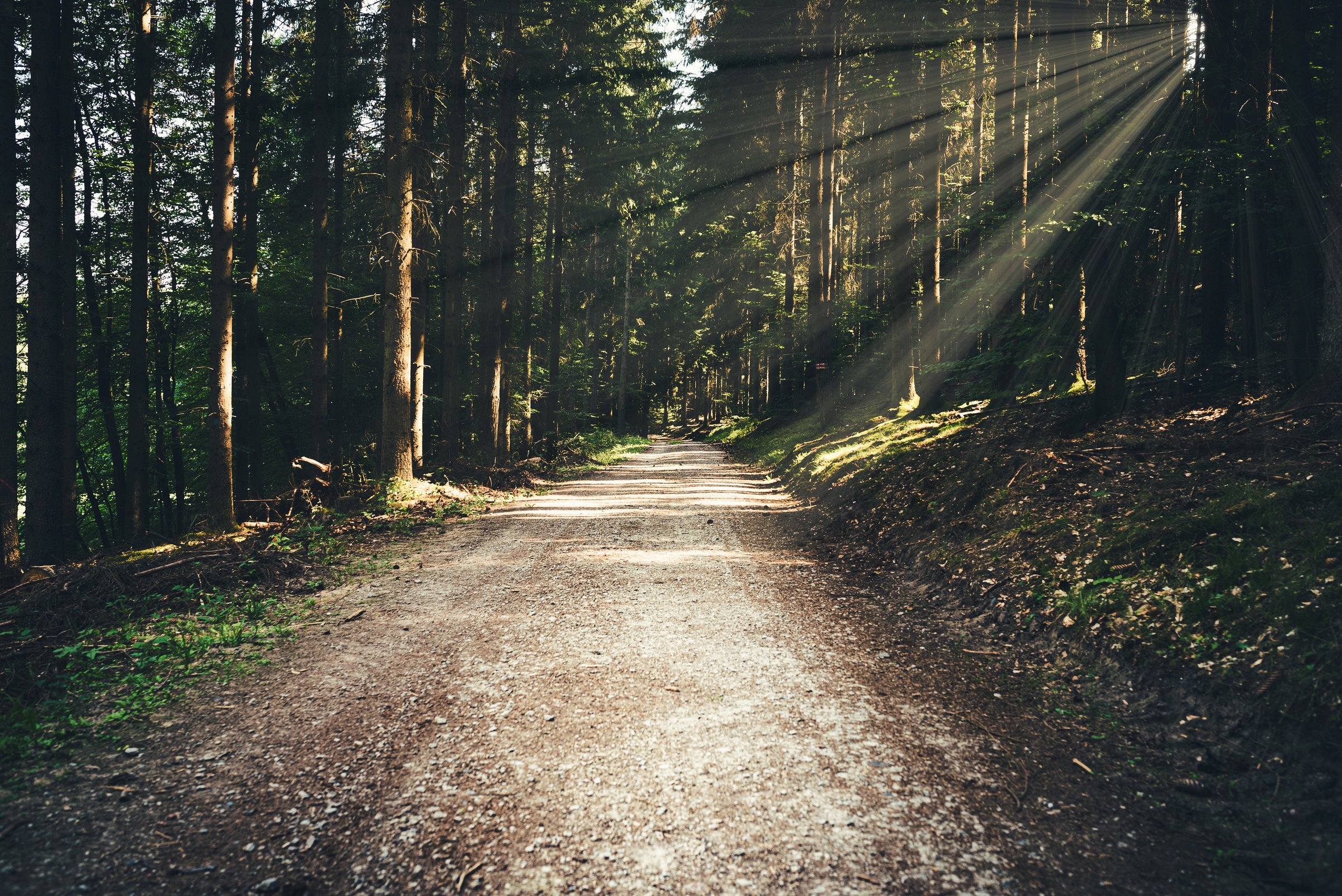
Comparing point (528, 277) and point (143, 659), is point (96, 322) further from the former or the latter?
point (143, 659)

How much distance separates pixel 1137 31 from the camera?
16.3m

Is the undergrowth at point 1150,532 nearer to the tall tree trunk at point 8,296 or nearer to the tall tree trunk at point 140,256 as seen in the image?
the tall tree trunk at point 8,296

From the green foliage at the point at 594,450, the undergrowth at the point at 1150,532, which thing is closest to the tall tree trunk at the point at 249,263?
the green foliage at the point at 594,450

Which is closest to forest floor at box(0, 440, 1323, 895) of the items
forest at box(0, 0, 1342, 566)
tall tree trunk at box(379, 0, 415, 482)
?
forest at box(0, 0, 1342, 566)

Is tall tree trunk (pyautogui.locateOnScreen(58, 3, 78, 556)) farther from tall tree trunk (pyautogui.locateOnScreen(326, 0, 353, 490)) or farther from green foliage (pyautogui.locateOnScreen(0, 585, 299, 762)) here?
green foliage (pyautogui.locateOnScreen(0, 585, 299, 762))

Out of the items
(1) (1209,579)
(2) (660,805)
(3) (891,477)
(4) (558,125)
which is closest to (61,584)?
(2) (660,805)

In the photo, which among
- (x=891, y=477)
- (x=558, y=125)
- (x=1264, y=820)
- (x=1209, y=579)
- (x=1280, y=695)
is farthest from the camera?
(x=558, y=125)

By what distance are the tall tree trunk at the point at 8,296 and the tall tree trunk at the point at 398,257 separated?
16.4ft

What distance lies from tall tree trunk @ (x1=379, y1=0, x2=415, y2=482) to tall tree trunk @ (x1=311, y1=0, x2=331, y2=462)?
11.2ft

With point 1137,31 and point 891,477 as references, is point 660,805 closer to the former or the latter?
point 891,477

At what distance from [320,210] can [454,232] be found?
124 inches

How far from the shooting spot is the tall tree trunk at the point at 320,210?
47.2 ft

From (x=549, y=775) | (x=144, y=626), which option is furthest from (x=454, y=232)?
(x=549, y=775)

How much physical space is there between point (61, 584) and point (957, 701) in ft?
24.4
